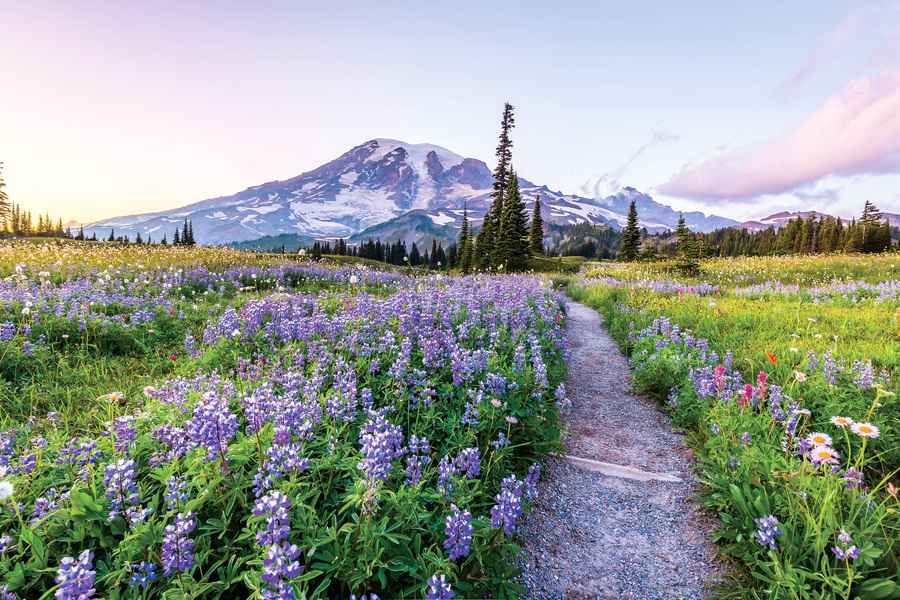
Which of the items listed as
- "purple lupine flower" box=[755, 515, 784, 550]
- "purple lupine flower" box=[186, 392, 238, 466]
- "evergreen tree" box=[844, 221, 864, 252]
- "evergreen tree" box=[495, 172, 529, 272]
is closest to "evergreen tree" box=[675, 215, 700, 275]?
"evergreen tree" box=[495, 172, 529, 272]

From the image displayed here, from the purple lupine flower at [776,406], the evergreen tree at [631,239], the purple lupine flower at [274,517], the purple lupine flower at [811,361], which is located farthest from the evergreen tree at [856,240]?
the purple lupine flower at [274,517]

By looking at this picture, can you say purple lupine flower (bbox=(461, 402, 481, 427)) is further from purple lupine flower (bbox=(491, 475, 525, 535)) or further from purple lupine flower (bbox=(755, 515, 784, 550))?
purple lupine flower (bbox=(755, 515, 784, 550))

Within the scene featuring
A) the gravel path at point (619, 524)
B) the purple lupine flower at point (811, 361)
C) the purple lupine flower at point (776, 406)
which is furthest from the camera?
the purple lupine flower at point (811, 361)

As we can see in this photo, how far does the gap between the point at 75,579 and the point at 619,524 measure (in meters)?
4.45

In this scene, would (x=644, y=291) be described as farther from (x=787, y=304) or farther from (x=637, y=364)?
(x=637, y=364)

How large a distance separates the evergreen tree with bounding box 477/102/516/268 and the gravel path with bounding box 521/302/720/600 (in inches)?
1541

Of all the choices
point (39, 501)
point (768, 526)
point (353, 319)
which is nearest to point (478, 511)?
point (768, 526)

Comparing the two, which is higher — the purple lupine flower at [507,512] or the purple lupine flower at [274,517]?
the purple lupine flower at [274,517]

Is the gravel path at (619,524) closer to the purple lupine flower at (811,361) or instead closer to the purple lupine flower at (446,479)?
the purple lupine flower at (446,479)

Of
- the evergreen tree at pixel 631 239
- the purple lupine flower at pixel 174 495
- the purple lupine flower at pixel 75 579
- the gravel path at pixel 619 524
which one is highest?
the evergreen tree at pixel 631 239

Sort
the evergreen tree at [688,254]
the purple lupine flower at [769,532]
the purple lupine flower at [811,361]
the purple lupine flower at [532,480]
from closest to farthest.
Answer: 1. the purple lupine flower at [769,532]
2. the purple lupine flower at [532,480]
3. the purple lupine flower at [811,361]
4. the evergreen tree at [688,254]

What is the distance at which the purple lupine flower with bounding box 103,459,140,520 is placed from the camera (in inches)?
98.4

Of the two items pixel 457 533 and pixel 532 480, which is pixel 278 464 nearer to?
pixel 457 533

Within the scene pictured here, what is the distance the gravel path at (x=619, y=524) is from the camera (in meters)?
3.53
